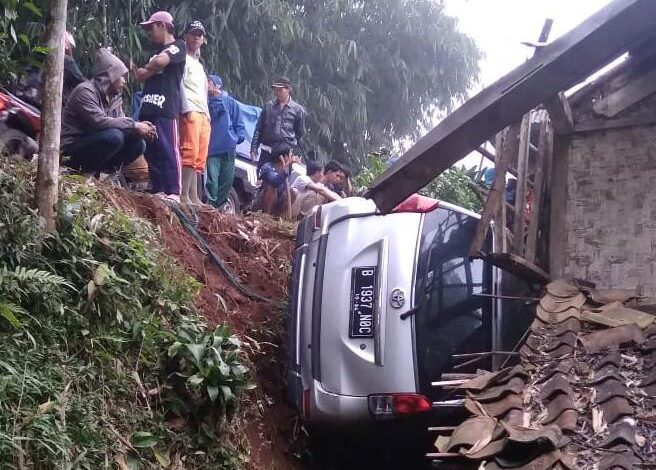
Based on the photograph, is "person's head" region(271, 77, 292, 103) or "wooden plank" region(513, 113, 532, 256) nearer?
"wooden plank" region(513, 113, 532, 256)

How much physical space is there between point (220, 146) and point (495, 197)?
3354 millimetres

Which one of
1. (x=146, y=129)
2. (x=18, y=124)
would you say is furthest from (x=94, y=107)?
(x=18, y=124)

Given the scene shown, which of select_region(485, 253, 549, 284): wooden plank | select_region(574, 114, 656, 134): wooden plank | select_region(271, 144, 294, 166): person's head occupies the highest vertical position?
select_region(271, 144, 294, 166): person's head

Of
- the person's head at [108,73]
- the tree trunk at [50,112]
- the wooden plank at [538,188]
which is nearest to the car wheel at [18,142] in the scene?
the person's head at [108,73]

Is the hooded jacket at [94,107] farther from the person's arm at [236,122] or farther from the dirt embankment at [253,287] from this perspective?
the person's arm at [236,122]

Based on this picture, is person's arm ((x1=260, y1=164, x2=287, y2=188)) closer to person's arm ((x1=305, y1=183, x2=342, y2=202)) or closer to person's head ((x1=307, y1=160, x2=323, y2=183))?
person's arm ((x1=305, y1=183, x2=342, y2=202))

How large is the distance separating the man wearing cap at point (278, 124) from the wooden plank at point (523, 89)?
15.5ft

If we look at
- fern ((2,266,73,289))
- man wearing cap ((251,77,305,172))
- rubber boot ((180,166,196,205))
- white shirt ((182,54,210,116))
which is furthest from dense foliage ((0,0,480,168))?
fern ((2,266,73,289))

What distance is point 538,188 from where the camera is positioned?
19.7 feet

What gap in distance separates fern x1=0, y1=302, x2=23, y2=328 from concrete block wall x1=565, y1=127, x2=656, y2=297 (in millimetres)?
3544

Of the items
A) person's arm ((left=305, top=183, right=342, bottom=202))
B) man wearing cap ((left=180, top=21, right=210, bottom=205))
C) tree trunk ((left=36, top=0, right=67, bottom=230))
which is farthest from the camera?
person's arm ((left=305, top=183, right=342, bottom=202))

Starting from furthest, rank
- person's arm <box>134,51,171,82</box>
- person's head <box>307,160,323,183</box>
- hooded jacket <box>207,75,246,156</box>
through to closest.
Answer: person's head <box>307,160,323,183</box> → hooded jacket <box>207,75,246,156</box> → person's arm <box>134,51,171,82</box>

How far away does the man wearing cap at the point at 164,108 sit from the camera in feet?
21.2

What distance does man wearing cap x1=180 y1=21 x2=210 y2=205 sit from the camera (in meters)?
6.96
